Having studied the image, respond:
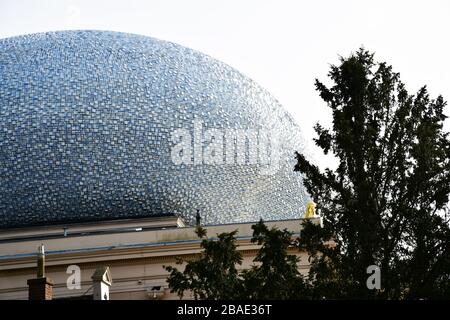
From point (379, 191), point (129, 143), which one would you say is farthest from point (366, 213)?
point (129, 143)

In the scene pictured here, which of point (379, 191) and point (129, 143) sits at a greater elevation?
point (129, 143)

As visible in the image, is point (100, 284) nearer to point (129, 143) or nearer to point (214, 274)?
point (214, 274)

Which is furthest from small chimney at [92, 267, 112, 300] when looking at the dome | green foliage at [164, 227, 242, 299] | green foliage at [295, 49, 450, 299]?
the dome

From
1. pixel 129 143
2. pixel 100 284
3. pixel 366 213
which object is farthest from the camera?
pixel 129 143

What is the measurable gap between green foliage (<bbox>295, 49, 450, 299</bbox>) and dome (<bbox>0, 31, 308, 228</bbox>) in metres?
12.9

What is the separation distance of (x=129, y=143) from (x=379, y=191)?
47.3 feet

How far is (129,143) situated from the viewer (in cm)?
3541

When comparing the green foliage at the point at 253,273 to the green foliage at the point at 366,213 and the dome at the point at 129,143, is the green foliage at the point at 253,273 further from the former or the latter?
the dome at the point at 129,143
